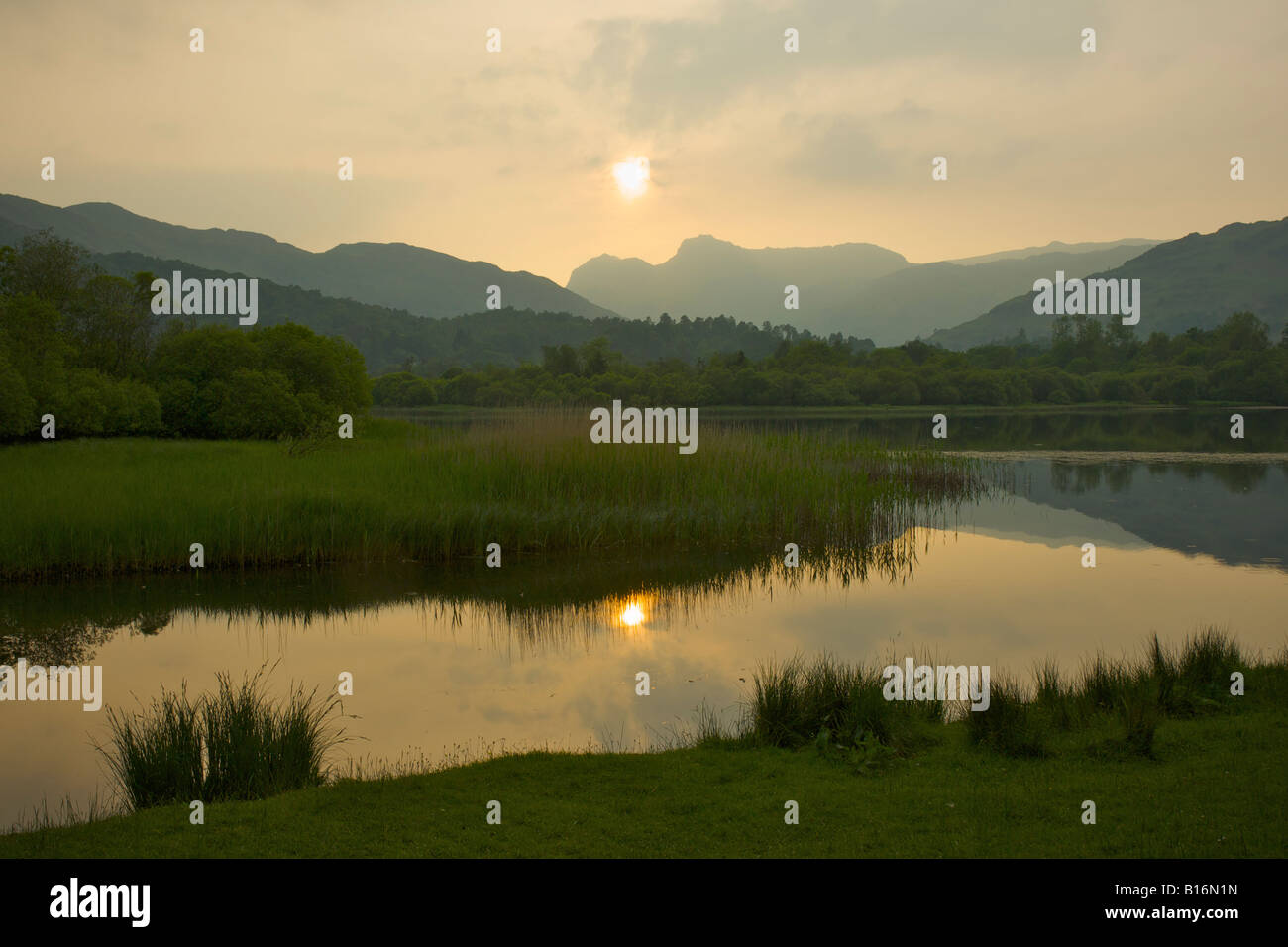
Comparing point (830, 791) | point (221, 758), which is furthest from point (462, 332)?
point (830, 791)

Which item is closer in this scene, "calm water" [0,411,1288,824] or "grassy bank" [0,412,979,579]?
"calm water" [0,411,1288,824]

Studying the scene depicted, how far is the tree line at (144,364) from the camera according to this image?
69.9 feet

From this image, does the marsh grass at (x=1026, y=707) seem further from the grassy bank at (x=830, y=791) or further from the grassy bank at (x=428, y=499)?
the grassy bank at (x=428, y=499)

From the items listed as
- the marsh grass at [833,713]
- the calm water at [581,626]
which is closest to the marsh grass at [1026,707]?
the marsh grass at [833,713]

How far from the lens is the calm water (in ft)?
23.8

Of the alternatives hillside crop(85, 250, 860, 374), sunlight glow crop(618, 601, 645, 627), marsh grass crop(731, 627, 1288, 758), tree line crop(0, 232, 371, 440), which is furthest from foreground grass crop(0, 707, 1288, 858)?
hillside crop(85, 250, 860, 374)

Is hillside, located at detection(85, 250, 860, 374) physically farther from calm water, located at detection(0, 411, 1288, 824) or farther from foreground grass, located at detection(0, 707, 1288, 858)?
foreground grass, located at detection(0, 707, 1288, 858)

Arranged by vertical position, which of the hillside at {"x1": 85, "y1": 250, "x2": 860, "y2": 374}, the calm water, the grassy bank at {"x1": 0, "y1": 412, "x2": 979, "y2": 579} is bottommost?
the calm water

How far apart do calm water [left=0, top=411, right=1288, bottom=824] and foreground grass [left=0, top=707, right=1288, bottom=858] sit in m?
1.48

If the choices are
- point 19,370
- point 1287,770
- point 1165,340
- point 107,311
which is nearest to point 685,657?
point 1287,770

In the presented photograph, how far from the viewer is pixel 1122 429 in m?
46.5

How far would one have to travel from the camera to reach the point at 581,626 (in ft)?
34.5

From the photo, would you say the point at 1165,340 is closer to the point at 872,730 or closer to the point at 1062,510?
the point at 1062,510
